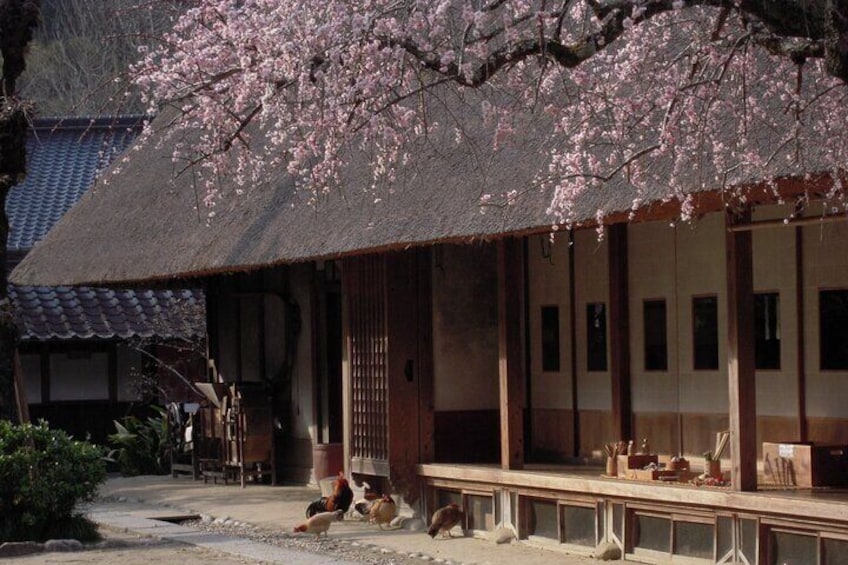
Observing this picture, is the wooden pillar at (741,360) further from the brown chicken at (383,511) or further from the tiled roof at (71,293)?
the tiled roof at (71,293)

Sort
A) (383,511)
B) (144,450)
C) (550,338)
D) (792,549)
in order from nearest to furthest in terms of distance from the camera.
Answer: (792,549) → (383,511) → (550,338) → (144,450)

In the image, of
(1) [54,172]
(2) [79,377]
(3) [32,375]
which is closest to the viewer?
(3) [32,375]

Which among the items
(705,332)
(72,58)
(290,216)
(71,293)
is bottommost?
(705,332)

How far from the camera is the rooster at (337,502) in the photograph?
→ 14570 millimetres

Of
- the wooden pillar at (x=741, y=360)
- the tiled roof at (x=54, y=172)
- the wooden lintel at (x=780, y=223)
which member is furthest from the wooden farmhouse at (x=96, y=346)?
the wooden lintel at (x=780, y=223)

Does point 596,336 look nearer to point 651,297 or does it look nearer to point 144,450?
point 651,297

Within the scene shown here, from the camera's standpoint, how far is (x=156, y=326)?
75.7 ft

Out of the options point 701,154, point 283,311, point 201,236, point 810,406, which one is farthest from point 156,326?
point 701,154

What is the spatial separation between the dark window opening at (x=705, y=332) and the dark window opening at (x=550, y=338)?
79.7 inches

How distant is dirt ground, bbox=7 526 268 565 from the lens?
495 inches

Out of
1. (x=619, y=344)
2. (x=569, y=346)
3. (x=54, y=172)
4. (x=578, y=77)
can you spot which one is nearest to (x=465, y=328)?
(x=569, y=346)

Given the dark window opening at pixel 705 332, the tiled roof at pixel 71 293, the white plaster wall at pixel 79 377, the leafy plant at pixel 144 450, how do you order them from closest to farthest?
the dark window opening at pixel 705 332 < the leafy plant at pixel 144 450 < the tiled roof at pixel 71 293 < the white plaster wall at pixel 79 377

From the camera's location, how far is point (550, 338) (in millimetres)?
15109

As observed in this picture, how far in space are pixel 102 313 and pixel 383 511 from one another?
10065 millimetres
